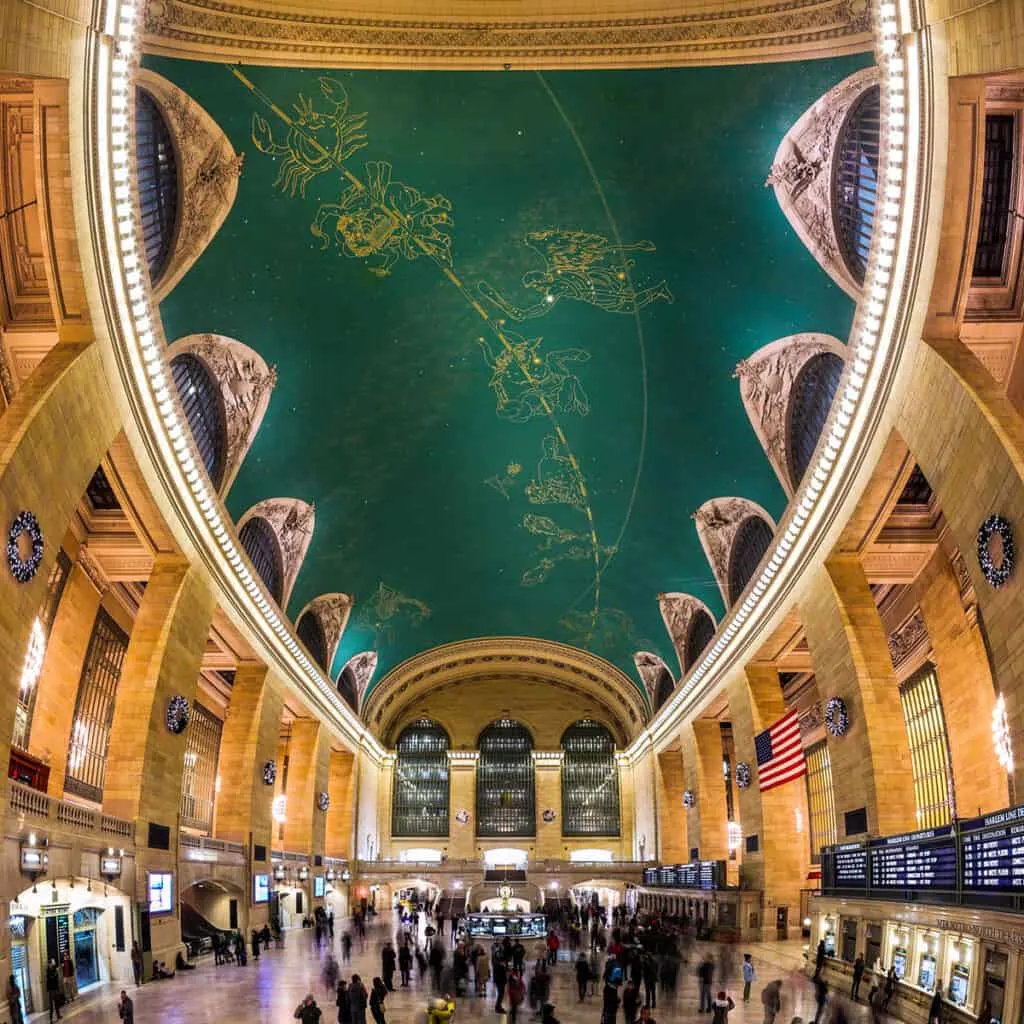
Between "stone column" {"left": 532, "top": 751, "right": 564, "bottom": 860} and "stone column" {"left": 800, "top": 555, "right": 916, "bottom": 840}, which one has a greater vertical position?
"stone column" {"left": 800, "top": 555, "right": 916, "bottom": 840}

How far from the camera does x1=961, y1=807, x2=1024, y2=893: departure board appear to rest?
11.0 metres

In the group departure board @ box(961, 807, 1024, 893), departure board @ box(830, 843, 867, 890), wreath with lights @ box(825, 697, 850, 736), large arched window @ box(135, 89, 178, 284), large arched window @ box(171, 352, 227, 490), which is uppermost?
large arched window @ box(135, 89, 178, 284)

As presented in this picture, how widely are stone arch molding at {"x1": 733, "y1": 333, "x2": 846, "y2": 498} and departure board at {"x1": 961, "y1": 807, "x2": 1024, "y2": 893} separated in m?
8.74

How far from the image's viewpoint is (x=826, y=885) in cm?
1891

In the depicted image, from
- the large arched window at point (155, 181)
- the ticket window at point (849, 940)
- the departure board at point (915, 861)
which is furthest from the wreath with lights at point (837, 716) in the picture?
the large arched window at point (155, 181)

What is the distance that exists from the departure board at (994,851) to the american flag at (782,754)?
8885 millimetres

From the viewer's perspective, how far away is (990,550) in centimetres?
1300

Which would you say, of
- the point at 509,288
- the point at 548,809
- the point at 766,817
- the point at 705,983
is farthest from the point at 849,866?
the point at 548,809

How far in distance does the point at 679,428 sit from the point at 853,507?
5289mm

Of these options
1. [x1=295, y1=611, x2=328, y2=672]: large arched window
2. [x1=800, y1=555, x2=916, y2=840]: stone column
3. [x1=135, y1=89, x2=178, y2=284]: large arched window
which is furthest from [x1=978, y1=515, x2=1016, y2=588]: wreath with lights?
[x1=295, y1=611, x2=328, y2=672]: large arched window

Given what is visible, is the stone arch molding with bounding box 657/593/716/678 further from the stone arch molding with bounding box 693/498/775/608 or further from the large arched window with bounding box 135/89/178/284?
the large arched window with bounding box 135/89/178/284

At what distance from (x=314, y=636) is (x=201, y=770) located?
678cm

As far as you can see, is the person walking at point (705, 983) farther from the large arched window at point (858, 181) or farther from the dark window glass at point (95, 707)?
the dark window glass at point (95, 707)

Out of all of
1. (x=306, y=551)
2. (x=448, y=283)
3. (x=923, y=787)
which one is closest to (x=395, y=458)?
(x=306, y=551)
